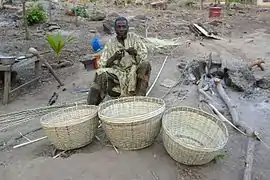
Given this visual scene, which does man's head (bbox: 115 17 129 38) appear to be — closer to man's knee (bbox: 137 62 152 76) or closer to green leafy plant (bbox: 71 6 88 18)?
man's knee (bbox: 137 62 152 76)

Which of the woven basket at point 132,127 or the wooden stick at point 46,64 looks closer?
the woven basket at point 132,127

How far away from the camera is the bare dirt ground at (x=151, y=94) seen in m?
3.13

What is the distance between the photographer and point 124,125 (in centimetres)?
320

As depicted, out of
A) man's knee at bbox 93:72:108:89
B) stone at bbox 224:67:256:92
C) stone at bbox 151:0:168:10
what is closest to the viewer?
man's knee at bbox 93:72:108:89

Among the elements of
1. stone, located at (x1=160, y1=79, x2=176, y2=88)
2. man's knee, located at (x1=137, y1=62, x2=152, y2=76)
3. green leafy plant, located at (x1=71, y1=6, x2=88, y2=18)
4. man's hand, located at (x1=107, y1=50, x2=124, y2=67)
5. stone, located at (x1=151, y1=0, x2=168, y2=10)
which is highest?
stone, located at (x1=151, y1=0, x2=168, y2=10)

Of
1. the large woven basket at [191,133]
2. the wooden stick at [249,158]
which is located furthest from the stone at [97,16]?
the wooden stick at [249,158]

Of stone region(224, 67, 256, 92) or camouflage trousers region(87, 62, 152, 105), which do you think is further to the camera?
stone region(224, 67, 256, 92)

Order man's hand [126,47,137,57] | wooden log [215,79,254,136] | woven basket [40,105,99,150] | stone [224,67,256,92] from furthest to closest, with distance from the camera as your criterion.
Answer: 1. stone [224,67,256,92]
2. man's hand [126,47,137,57]
3. wooden log [215,79,254,136]
4. woven basket [40,105,99,150]

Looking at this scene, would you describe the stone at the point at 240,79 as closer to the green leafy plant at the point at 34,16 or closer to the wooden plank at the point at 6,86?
the wooden plank at the point at 6,86

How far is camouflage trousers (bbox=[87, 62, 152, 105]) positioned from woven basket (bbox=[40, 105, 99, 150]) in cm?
49

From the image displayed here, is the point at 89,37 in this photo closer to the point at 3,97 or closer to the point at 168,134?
the point at 3,97

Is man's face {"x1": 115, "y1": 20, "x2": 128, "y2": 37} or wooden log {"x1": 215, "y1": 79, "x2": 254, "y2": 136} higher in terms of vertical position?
man's face {"x1": 115, "y1": 20, "x2": 128, "y2": 37}

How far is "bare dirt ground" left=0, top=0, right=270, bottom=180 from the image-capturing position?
3127mm

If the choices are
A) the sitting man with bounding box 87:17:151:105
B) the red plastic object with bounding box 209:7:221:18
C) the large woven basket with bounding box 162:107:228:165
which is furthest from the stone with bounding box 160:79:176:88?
the red plastic object with bounding box 209:7:221:18
